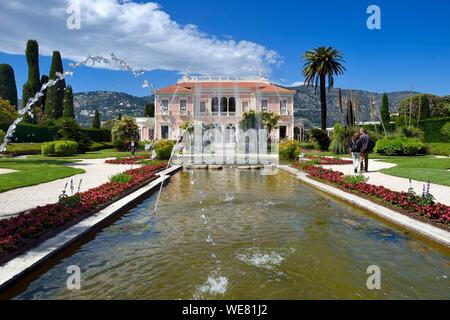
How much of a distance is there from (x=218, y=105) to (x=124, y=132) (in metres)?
19.1

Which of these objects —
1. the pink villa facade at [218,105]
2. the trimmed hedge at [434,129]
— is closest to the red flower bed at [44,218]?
the trimmed hedge at [434,129]

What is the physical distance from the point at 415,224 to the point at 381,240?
972 mm

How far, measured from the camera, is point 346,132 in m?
26.5

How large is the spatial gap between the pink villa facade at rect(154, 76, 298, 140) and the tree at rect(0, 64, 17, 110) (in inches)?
845

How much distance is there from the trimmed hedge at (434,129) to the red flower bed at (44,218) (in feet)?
108

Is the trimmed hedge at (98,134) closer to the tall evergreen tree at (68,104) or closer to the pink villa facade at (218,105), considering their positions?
the pink villa facade at (218,105)

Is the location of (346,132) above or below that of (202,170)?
above

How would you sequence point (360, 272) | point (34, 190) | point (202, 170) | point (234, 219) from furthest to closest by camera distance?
point (202, 170) < point (34, 190) < point (234, 219) < point (360, 272)

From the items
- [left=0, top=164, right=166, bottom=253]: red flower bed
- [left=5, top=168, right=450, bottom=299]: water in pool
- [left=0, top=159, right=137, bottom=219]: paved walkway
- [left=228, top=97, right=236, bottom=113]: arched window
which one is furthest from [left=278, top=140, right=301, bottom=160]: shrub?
[left=228, top=97, right=236, bottom=113]: arched window

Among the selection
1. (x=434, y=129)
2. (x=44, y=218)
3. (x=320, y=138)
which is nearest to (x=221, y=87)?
(x=320, y=138)

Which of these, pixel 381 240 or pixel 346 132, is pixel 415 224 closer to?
pixel 381 240

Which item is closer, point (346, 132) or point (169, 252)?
point (169, 252)

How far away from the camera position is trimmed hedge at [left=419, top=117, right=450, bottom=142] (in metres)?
32.7
